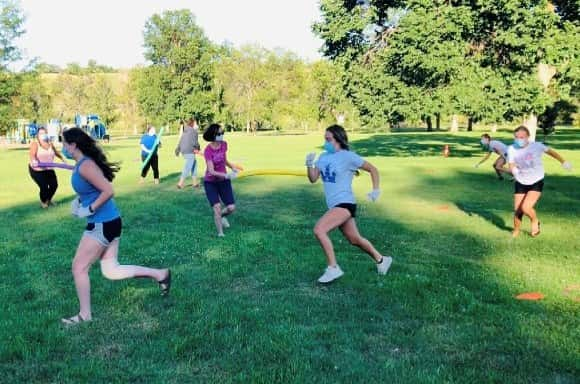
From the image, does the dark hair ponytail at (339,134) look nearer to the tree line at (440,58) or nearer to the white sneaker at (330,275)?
the white sneaker at (330,275)

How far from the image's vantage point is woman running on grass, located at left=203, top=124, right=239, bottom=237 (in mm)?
9859

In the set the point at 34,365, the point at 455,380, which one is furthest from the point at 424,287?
the point at 34,365

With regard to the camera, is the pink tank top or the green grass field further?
the pink tank top

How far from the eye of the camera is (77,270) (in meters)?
5.44

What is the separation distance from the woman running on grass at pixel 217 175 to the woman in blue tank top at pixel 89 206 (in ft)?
14.1

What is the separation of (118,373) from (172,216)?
788 centimetres

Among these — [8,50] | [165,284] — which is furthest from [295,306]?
[8,50]

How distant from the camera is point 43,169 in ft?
44.9

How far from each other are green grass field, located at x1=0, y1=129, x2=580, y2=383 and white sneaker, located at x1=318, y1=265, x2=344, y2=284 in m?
0.09

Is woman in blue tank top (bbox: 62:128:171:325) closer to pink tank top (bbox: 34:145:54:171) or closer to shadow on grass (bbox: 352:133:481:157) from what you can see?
pink tank top (bbox: 34:145:54:171)

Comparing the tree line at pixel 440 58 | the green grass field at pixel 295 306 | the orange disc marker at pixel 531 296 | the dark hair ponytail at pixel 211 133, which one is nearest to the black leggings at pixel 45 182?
the green grass field at pixel 295 306

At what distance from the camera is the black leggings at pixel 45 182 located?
44.9 ft

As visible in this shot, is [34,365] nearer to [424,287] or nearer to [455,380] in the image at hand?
[455,380]

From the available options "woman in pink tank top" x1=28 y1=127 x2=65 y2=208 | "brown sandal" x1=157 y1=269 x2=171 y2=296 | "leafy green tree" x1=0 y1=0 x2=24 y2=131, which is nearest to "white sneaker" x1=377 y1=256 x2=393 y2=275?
"brown sandal" x1=157 y1=269 x2=171 y2=296
